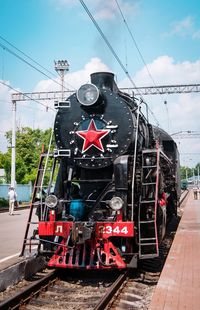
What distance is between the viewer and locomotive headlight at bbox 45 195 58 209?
292 inches

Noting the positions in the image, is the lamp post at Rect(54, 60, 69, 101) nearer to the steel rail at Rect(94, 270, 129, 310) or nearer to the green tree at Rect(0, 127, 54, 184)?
the green tree at Rect(0, 127, 54, 184)

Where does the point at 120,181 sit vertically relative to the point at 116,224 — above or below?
above

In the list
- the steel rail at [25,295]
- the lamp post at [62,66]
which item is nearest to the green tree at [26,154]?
the lamp post at [62,66]

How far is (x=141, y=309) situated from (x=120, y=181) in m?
2.39

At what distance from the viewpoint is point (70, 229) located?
6941 millimetres

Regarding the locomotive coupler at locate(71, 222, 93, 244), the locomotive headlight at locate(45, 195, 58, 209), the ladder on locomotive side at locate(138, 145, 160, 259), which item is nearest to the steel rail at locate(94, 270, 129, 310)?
the ladder on locomotive side at locate(138, 145, 160, 259)

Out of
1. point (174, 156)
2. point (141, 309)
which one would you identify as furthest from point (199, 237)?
point (141, 309)

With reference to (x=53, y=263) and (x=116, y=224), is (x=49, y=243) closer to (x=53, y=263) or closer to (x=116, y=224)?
(x=53, y=263)

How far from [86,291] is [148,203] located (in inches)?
84.6

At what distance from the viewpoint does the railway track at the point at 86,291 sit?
5785 mm

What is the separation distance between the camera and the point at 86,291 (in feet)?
21.8

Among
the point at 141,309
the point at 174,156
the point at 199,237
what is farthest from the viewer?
the point at 174,156

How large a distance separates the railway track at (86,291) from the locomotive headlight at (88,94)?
332cm

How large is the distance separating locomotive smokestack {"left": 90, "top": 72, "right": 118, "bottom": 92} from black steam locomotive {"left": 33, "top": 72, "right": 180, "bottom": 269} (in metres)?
0.02
